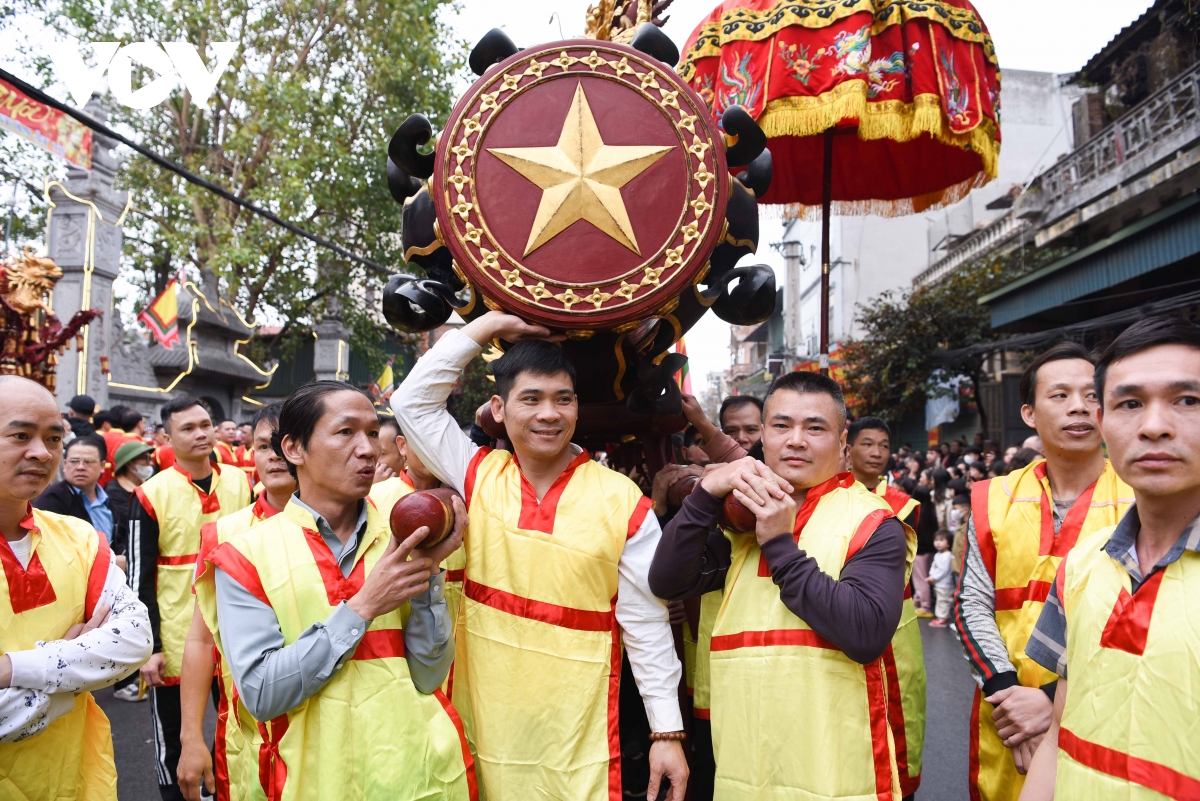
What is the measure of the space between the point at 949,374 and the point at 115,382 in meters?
13.7

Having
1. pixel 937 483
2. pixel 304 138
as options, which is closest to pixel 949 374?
pixel 937 483

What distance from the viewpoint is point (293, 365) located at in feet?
80.5

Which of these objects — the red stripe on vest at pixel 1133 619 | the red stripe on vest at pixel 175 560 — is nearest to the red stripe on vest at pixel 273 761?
the red stripe on vest at pixel 1133 619

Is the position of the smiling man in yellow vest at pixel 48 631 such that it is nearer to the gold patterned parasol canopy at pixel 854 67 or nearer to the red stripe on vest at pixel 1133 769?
the red stripe on vest at pixel 1133 769

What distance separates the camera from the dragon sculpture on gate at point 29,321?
28.8ft

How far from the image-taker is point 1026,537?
263 centimetres

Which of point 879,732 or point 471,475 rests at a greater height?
point 471,475

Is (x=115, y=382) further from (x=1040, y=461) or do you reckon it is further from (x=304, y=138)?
(x=1040, y=461)

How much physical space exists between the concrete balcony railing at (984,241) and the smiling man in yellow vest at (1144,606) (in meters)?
14.6

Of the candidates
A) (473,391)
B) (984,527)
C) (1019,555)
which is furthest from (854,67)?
(473,391)

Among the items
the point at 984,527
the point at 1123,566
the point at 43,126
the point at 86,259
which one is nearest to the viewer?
the point at 1123,566

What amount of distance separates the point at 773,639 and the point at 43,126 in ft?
37.2

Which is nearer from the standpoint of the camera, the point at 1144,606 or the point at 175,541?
the point at 1144,606

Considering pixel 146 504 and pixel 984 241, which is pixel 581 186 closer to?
pixel 146 504
